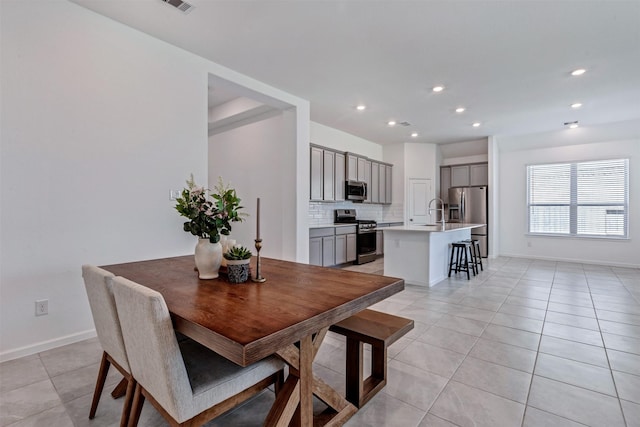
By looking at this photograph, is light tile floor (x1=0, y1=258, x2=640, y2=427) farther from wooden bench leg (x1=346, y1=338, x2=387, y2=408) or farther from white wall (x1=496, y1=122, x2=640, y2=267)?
white wall (x1=496, y1=122, x2=640, y2=267)

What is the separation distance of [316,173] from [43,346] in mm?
4128

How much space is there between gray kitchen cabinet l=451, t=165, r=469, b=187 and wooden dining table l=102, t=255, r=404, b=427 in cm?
687

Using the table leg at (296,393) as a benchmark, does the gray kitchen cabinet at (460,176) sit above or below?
above

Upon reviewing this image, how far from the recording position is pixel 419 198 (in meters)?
7.89

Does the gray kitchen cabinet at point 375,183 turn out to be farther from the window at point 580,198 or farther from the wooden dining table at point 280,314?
the wooden dining table at point 280,314

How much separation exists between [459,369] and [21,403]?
2789 mm

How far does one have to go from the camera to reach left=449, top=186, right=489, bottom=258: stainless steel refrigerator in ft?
23.8

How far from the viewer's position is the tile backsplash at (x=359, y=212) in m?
6.17

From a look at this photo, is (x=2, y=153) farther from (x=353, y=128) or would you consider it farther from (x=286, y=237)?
(x=353, y=128)

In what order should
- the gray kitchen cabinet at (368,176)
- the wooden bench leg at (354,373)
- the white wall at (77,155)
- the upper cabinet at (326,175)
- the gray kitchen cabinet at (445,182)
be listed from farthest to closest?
the gray kitchen cabinet at (445,182)
the gray kitchen cabinet at (368,176)
the upper cabinet at (326,175)
the white wall at (77,155)
the wooden bench leg at (354,373)

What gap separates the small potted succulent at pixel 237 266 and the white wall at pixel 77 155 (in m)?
1.75

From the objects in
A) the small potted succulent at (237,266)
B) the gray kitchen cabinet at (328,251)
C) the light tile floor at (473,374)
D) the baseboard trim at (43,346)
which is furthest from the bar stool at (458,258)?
the baseboard trim at (43,346)

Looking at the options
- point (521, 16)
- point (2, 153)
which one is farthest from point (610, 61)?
point (2, 153)

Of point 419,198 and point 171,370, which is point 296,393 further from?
point 419,198
